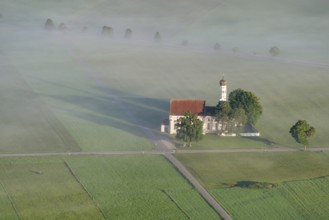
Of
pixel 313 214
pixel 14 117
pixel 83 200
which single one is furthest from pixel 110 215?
pixel 14 117

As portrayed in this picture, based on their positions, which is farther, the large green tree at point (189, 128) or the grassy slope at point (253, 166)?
the large green tree at point (189, 128)

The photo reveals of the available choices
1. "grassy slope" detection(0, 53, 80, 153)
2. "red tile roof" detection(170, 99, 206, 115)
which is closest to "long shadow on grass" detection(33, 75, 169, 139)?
"red tile roof" detection(170, 99, 206, 115)

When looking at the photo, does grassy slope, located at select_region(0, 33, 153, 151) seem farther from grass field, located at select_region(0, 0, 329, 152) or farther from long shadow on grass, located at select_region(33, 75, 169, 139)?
grass field, located at select_region(0, 0, 329, 152)

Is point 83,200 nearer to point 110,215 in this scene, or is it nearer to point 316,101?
point 110,215

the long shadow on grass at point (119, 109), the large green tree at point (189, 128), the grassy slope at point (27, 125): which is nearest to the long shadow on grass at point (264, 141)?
the large green tree at point (189, 128)

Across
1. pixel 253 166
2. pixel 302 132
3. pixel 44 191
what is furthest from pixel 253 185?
pixel 44 191

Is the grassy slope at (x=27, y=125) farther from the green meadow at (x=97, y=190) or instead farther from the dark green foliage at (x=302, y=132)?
the dark green foliage at (x=302, y=132)
